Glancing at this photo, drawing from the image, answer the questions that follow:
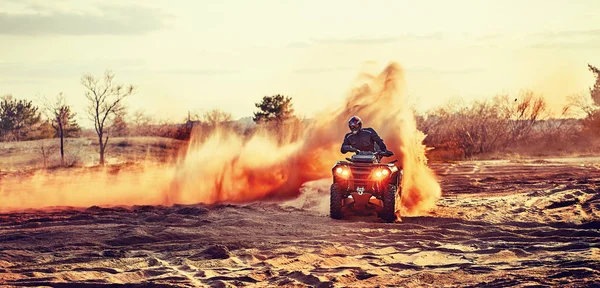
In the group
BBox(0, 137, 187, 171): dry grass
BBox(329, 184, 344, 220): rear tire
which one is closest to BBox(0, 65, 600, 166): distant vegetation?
BBox(0, 137, 187, 171): dry grass

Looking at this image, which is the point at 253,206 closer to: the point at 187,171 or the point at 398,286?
the point at 187,171

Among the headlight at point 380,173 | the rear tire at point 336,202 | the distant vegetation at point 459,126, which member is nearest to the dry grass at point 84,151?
the distant vegetation at point 459,126

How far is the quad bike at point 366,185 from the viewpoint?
54.5 feet

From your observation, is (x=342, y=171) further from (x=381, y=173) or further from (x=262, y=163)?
(x=262, y=163)

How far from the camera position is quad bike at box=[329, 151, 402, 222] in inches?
654

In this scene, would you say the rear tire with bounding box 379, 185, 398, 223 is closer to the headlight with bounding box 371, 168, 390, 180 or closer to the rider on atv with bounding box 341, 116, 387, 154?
the headlight with bounding box 371, 168, 390, 180

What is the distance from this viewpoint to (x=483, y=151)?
185ft

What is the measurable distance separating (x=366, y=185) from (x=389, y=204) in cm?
67

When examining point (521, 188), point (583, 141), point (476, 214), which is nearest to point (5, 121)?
point (583, 141)

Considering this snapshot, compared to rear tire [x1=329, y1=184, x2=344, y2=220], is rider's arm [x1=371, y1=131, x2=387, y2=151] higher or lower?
higher

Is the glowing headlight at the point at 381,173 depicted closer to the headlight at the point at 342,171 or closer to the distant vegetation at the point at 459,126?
the headlight at the point at 342,171

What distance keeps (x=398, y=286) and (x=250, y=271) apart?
92.8 inches

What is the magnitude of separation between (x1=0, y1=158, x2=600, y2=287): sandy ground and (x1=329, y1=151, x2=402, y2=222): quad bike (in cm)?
42

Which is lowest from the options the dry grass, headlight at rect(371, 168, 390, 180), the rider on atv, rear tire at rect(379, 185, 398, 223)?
the dry grass
